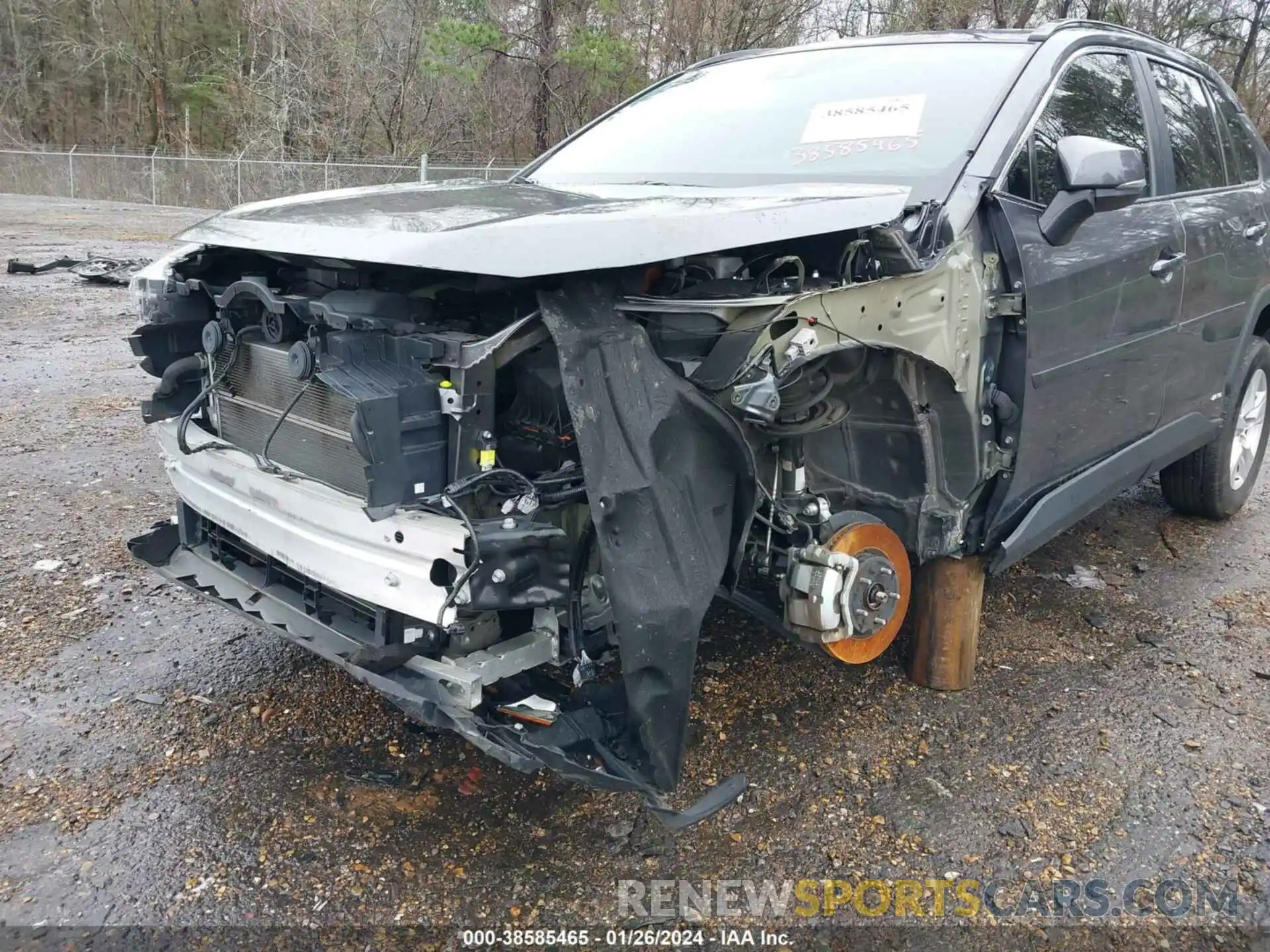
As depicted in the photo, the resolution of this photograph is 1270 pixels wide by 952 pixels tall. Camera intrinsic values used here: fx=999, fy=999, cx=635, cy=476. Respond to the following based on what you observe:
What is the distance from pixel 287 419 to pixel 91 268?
442 inches

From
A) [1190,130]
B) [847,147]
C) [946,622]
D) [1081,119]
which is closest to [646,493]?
[946,622]

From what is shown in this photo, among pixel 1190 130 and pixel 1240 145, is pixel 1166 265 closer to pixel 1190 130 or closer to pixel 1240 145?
pixel 1190 130

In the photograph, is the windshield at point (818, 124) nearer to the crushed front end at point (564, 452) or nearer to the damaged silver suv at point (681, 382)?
the damaged silver suv at point (681, 382)

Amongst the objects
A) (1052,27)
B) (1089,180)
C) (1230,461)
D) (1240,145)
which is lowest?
(1230,461)

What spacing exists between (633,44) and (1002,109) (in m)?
20.1

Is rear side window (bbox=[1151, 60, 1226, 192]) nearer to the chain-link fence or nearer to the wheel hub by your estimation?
the wheel hub

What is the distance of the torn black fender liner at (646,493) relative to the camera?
2.18m

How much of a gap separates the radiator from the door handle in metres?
2.81

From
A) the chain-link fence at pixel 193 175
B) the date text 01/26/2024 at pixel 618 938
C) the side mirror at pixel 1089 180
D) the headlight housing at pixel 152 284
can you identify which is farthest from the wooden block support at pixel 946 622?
the chain-link fence at pixel 193 175

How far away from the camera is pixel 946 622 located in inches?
130

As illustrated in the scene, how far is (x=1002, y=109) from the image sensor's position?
3.12 m

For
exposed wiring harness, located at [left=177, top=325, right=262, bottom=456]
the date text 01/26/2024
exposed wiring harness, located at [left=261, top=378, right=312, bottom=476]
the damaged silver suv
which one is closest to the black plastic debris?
exposed wiring harness, located at [left=177, top=325, right=262, bottom=456]

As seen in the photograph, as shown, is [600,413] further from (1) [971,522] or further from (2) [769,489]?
(1) [971,522]

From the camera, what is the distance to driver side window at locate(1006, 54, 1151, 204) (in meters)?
3.09
